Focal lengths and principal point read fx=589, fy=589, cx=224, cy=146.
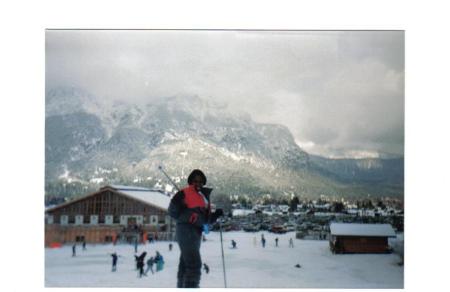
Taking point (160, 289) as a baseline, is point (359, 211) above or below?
above

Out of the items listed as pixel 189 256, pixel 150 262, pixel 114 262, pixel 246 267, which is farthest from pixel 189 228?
pixel 114 262

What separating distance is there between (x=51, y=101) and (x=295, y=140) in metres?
2.56

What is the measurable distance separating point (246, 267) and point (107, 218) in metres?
1.52

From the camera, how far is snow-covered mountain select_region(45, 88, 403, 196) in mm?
6070

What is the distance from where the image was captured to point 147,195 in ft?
19.9

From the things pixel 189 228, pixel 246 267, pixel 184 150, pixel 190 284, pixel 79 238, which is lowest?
pixel 190 284

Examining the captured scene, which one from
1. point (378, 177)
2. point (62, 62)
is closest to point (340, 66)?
point (378, 177)

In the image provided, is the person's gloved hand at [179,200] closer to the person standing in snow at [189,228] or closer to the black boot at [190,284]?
the person standing in snow at [189,228]

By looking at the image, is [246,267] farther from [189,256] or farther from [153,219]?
[153,219]

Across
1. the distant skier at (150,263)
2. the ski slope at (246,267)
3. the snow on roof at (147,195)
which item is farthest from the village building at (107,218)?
the distant skier at (150,263)

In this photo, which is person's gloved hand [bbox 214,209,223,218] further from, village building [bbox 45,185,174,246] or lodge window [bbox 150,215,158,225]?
lodge window [bbox 150,215,158,225]

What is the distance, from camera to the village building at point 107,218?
6.05 metres
